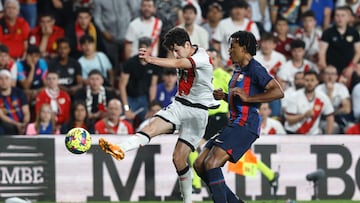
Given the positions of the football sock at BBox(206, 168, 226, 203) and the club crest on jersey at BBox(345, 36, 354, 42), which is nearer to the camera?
the football sock at BBox(206, 168, 226, 203)

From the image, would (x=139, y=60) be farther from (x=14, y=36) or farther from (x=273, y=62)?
(x=273, y=62)

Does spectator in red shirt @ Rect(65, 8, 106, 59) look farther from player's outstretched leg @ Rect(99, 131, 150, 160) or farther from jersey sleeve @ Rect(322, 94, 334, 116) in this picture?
player's outstretched leg @ Rect(99, 131, 150, 160)

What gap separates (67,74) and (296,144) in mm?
4456

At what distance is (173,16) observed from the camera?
20.4 metres

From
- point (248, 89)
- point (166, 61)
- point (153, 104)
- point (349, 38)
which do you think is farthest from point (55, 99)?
point (248, 89)

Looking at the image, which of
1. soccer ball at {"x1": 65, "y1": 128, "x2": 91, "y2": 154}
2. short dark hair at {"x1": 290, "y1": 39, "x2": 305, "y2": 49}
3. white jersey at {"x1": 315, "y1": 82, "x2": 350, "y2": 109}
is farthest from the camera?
short dark hair at {"x1": 290, "y1": 39, "x2": 305, "y2": 49}

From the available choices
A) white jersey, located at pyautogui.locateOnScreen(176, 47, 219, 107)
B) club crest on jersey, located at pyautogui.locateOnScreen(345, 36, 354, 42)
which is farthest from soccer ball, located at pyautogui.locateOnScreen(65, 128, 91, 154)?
club crest on jersey, located at pyautogui.locateOnScreen(345, 36, 354, 42)

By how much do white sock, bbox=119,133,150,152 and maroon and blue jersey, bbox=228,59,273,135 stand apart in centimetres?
115

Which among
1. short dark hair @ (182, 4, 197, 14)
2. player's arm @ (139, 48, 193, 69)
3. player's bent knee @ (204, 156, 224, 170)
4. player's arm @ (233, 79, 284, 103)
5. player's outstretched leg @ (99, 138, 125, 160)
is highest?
short dark hair @ (182, 4, 197, 14)

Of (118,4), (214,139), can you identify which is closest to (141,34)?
(118,4)

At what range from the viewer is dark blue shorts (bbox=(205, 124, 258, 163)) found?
12766 millimetres

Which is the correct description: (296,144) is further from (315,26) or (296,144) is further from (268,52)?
(315,26)

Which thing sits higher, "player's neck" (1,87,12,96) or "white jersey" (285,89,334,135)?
"player's neck" (1,87,12,96)

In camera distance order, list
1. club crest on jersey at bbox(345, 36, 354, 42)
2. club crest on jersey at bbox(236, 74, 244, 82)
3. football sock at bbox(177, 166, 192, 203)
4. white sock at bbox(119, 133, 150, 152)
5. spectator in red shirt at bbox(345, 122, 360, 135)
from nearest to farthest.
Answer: club crest on jersey at bbox(236, 74, 244, 82), white sock at bbox(119, 133, 150, 152), football sock at bbox(177, 166, 192, 203), spectator in red shirt at bbox(345, 122, 360, 135), club crest on jersey at bbox(345, 36, 354, 42)
